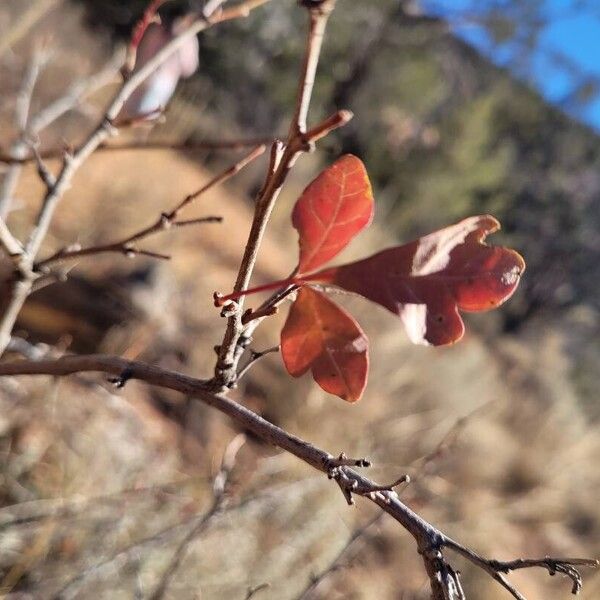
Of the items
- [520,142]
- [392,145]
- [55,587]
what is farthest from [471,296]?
[520,142]

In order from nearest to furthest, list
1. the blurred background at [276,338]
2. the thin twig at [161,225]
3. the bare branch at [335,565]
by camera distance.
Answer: the thin twig at [161,225], the bare branch at [335,565], the blurred background at [276,338]

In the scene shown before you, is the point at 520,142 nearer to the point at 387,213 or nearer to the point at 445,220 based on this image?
the point at 445,220

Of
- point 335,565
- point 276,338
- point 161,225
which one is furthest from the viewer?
point 276,338

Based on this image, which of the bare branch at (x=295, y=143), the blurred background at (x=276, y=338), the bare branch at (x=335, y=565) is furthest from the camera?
the blurred background at (x=276, y=338)

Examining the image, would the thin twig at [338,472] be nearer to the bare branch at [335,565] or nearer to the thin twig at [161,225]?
the thin twig at [161,225]

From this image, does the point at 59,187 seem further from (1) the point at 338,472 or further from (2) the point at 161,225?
(1) the point at 338,472

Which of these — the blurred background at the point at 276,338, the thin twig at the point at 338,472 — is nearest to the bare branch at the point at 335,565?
the blurred background at the point at 276,338

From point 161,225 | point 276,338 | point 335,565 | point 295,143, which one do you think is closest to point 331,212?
point 295,143
